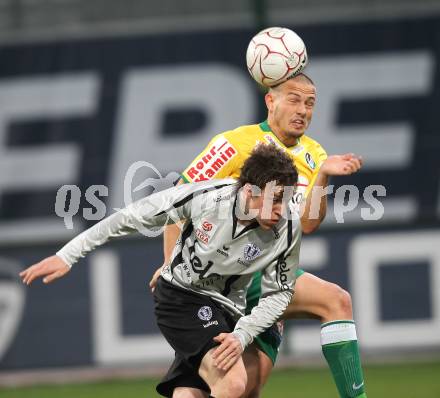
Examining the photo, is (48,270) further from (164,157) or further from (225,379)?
(164,157)

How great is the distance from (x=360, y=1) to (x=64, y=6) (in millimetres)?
2463

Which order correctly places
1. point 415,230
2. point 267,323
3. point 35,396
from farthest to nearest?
point 415,230, point 35,396, point 267,323

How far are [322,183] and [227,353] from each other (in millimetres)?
962

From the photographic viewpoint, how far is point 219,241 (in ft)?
14.9

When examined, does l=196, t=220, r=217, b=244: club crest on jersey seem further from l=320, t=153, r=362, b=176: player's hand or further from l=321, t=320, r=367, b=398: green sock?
l=321, t=320, r=367, b=398: green sock

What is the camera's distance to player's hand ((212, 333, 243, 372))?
14.4 ft

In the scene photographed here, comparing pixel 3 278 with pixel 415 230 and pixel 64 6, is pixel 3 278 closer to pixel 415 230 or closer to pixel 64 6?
pixel 64 6

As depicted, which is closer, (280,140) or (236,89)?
(280,140)

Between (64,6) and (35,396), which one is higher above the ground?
(64,6)

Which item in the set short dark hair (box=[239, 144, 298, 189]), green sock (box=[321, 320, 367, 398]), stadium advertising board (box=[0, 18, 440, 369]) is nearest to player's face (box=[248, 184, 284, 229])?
short dark hair (box=[239, 144, 298, 189])

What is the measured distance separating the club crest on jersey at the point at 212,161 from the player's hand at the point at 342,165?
0.56m

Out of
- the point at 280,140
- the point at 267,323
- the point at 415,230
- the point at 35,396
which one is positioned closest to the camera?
the point at 267,323

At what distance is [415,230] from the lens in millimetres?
8688

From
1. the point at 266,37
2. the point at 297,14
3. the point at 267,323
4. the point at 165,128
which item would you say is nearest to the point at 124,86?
the point at 165,128
